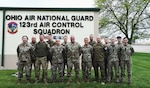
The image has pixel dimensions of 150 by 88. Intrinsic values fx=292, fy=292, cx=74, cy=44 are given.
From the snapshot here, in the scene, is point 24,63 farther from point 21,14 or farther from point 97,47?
point 21,14

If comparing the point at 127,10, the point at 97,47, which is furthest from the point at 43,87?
the point at 127,10

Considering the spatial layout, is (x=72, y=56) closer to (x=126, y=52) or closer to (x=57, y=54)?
(x=57, y=54)

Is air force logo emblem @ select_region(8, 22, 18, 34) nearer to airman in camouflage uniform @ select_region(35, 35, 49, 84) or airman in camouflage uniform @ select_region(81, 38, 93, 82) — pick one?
airman in camouflage uniform @ select_region(35, 35, 49, 84)

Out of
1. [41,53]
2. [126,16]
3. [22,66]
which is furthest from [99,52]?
[126,16]

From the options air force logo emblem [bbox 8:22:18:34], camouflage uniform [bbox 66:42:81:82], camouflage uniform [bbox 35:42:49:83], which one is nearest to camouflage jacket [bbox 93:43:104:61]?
camouflage uniform [bbox 66:42:81:82]

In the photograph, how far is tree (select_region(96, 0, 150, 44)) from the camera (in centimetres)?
3741

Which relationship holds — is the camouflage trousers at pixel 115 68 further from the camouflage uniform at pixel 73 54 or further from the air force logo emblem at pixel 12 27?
the air force logo emblem at pixel 12 27

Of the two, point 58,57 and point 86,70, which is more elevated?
point 58,57

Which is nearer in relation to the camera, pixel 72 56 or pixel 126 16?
pixel 72 56

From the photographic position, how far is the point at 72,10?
15.0 m

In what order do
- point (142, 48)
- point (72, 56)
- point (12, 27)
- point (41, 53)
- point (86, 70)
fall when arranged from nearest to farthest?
point (41, 53) → point (72, 56) → point (86, 70) → point (12, 27) → point (142, 48)

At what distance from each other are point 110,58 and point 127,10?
87.9 ft

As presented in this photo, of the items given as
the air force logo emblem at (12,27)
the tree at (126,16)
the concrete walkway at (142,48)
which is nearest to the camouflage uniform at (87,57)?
the air force logo emblem at (12,27)

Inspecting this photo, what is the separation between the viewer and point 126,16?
37188mm
